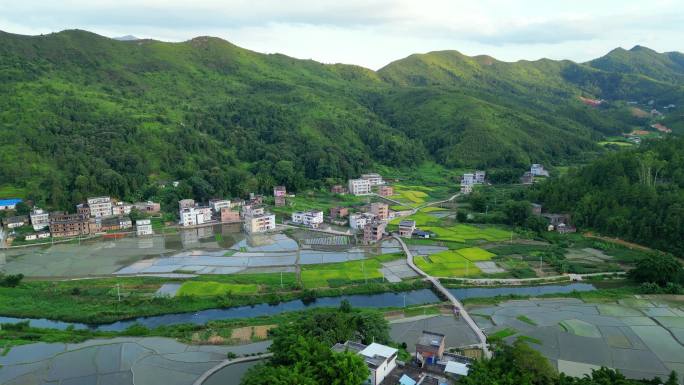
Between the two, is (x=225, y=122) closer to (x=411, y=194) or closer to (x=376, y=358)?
(x=411, y=194)

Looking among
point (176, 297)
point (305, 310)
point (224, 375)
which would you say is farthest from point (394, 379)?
point (176, 297)

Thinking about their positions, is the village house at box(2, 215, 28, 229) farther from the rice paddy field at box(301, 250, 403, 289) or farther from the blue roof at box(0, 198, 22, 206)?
the rice paddy field at box(301, 250, 403, 289)

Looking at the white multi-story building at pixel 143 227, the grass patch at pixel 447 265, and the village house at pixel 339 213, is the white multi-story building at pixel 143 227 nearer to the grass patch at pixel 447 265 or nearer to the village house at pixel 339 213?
the village house at pixel 339 213

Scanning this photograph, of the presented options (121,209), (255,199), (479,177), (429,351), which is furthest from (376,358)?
(479,177)

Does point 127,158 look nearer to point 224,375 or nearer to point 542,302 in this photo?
point 224,375

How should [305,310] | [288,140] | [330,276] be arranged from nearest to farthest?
1. [305,310]
2. [330,276]
3. [288,140]

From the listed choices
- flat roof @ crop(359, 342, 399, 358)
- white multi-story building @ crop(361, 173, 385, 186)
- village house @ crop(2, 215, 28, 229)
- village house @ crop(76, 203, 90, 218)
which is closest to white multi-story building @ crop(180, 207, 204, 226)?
village house @ crop(76, 203, 90, 218)
